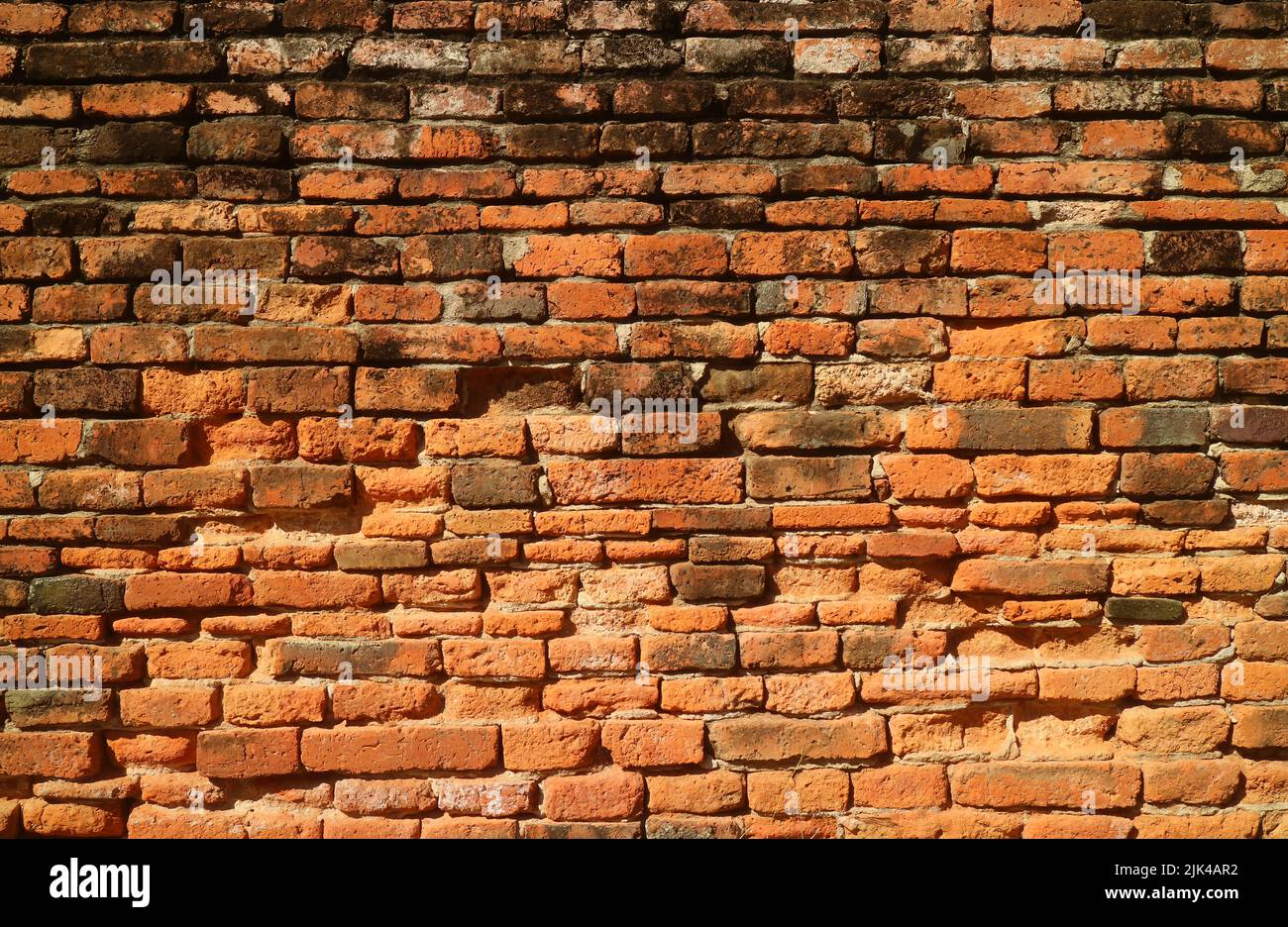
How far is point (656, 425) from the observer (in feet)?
8.58

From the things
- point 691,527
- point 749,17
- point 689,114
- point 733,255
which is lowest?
point 691,527

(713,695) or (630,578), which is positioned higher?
(630,578)

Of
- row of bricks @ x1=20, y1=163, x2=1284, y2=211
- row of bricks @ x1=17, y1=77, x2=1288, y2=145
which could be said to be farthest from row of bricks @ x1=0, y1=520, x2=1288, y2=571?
row of bricks @ x1=17, y1=77, x2=1288, y2=145

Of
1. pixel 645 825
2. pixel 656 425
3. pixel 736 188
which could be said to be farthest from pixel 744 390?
pixel 645 825

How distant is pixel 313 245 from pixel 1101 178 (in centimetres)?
230

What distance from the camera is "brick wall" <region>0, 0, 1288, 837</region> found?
2.61 meters

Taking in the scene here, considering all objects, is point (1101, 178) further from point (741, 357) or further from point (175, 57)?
point (175, 57)

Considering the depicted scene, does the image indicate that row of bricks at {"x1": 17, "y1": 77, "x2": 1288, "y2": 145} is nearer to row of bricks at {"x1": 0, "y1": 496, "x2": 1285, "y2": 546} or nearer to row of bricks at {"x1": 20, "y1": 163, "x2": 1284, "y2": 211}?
row of bricks at {"x1": 20, "y1": 163, "x2": 1284, "y2": 211}

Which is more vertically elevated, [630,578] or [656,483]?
[656,483]

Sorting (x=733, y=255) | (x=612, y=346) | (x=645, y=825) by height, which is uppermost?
(x=733, y=255)

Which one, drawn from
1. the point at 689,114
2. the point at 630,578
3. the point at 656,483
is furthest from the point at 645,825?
the point at 689,114

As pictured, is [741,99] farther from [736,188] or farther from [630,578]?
[630,578]

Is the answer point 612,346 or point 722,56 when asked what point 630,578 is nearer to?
point 612,346

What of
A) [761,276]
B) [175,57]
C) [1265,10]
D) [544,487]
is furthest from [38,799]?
[1265,10]
